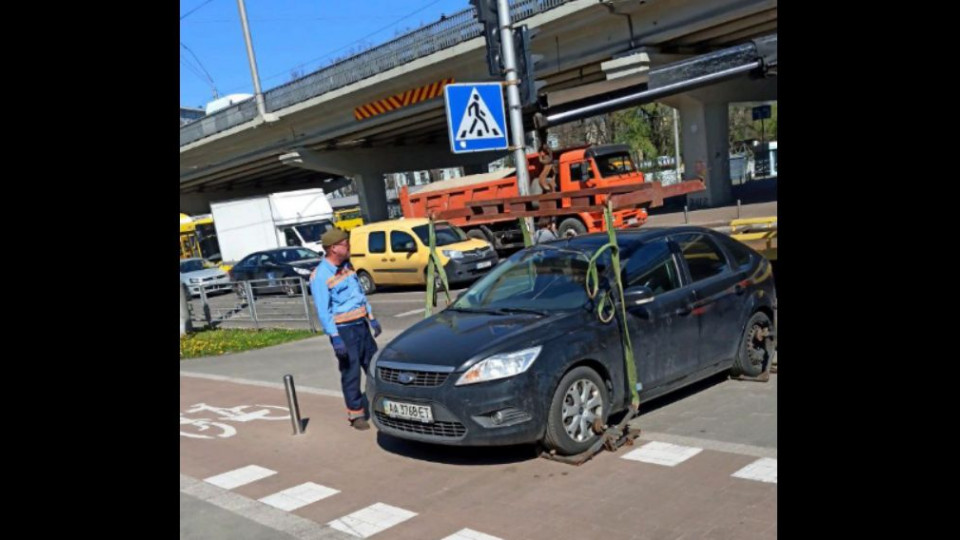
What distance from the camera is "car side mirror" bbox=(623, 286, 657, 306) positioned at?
5562mm

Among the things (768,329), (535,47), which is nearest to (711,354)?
(768,329)

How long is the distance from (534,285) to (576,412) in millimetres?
1282

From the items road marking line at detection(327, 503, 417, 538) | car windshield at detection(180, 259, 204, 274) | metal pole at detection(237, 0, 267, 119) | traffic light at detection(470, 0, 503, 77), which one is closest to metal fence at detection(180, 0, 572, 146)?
metal pole at detection(237, 0, 267, 119)

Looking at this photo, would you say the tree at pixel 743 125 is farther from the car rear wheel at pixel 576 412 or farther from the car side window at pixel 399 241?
the car rear wheel at pixel 576 412

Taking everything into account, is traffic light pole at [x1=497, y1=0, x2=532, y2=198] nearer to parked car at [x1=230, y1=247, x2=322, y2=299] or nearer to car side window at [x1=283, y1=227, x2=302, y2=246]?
parked car at [x1=230, y1=247, x2=322, y2=299]

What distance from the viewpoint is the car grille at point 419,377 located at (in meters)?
5.06

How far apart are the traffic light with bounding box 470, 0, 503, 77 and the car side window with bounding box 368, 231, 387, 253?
10102 millimetres

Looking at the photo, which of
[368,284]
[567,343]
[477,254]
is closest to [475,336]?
[567,343]

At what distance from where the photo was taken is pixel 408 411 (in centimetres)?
525

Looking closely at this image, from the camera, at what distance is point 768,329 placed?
22.7ft

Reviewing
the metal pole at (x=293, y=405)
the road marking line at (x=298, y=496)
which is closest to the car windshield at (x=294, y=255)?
the metal pole at (x=293, y=405)

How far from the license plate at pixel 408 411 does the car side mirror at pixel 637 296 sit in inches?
69.0
